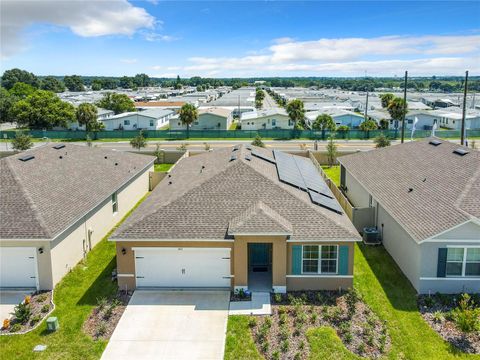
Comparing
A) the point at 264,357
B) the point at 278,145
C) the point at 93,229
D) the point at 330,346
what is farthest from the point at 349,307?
the point at 278,145

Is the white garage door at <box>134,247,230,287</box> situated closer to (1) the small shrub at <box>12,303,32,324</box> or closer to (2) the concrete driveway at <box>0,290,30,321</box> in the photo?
(1) the small shrub at <box>12,303,32,324</box>

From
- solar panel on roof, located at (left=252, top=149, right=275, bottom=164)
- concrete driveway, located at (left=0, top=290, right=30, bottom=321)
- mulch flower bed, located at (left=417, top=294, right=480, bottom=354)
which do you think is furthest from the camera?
solar panel on roof, located at (left=252, top=149, right=275, bottom=164)

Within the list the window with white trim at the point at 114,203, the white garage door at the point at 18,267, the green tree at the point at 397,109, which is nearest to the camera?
the white garage door at the point at 18,267

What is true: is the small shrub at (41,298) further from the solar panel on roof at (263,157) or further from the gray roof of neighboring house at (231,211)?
the solar panel on roof at (263,157)

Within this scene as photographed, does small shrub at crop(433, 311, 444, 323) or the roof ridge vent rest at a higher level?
the roof ridge vent

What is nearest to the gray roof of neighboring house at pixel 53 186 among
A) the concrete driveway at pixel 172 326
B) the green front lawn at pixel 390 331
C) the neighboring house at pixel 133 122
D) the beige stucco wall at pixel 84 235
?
the beige stucco wall at pixel 84 235

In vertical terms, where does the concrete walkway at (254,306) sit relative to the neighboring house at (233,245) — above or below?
below

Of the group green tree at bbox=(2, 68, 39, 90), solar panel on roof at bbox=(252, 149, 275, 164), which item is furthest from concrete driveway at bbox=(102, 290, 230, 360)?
green tree at bbox=(2, 68, 39, 90)
